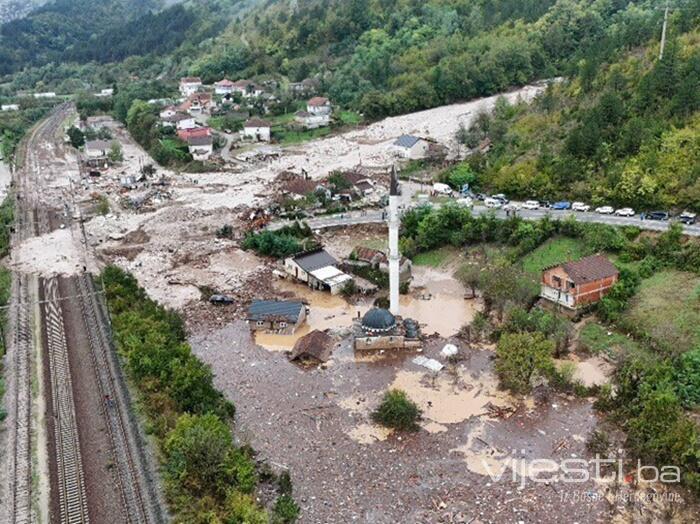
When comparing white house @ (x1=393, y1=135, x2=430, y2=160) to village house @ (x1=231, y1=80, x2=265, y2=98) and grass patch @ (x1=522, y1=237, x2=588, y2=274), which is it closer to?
grass patch @ (x1=522, y1=237, x2=588, y2=274)

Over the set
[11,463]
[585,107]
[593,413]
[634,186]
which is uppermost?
[585,107]

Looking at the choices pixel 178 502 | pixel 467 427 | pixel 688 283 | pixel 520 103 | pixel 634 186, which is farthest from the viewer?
pixel 520 103

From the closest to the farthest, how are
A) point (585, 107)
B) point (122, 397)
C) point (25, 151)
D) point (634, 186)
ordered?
point (122, 397) < point (634, 186) < point (585, 107) < point (25, 151)

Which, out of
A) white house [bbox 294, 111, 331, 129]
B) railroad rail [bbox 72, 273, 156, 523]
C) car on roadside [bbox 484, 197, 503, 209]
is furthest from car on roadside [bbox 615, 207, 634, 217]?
white house [bbox 294, 111, 331, 129]

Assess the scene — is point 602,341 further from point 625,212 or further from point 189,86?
point 189,86

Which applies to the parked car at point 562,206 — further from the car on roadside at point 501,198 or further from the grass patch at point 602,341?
the grass patch at point 602,341

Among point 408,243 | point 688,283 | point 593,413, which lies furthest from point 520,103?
point 593,413

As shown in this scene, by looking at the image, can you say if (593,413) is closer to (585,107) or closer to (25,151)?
(585,107)

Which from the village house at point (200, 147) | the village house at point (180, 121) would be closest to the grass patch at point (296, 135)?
the village house at point (200, 147)
